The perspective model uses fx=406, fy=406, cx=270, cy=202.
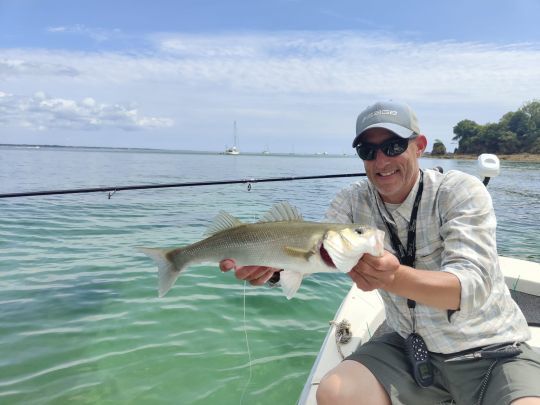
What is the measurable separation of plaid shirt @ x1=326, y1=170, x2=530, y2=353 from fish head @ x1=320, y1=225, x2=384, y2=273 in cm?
61

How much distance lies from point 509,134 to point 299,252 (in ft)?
356

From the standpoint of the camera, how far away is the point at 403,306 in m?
3.08

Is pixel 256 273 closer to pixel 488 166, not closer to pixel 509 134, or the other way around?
pixel 488 166

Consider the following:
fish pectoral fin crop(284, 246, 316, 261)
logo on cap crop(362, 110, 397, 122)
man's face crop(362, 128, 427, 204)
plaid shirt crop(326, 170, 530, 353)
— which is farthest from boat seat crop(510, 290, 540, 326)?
fish pectoral fin crop(284, 246, 316, 261)

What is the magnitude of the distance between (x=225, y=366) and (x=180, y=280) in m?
3.03

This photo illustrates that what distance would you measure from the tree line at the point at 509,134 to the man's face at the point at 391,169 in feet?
338

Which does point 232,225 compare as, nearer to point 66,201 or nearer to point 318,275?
point 318,275

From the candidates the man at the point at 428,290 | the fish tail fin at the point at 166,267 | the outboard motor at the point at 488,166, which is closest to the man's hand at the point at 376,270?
the man at the point at 428,290

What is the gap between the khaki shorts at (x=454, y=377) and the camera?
2580mm

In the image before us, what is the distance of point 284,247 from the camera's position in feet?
9.23

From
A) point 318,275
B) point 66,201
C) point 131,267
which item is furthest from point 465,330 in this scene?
point 66,201

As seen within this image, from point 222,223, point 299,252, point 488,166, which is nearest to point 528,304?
point 488,166

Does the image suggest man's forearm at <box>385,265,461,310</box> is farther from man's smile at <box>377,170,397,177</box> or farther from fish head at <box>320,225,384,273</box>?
man's smile at <box>377,170,397,177</box>

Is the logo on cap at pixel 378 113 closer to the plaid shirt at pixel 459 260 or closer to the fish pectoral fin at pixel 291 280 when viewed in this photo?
the plaid shirt at pixel 459 260
